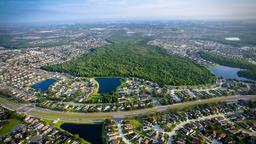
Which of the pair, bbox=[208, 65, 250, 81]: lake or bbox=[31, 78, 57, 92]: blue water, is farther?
bbox=[208, 65, 250, 81]: lake

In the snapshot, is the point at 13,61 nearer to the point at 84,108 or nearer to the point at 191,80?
the point at 84,108

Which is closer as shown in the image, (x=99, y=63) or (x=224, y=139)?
(x=224, y=139)

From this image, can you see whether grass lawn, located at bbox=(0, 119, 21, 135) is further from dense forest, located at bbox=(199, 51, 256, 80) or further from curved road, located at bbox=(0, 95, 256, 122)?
dense forest, located at bbox=(199, 51, 256, 80)

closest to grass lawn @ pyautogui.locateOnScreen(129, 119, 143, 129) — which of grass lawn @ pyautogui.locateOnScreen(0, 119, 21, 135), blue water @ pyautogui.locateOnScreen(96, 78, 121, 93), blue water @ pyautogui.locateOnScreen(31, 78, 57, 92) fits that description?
blue water @ pyautogui.locateOnScreen(96, 78, 121, 93)

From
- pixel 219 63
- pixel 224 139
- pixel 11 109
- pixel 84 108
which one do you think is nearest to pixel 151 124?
pixel 224 139

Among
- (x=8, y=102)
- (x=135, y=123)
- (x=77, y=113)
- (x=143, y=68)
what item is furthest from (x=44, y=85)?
(x=135, y=123)

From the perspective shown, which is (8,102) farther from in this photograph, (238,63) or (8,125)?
(238,63)

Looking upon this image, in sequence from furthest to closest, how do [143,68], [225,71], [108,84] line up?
[225,71] → [143,68] → [108,84]
